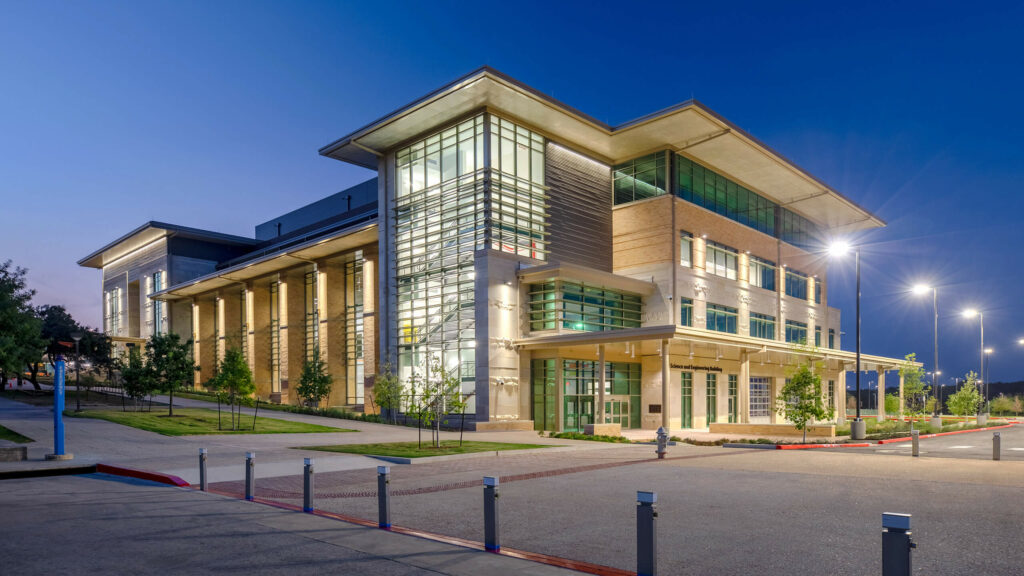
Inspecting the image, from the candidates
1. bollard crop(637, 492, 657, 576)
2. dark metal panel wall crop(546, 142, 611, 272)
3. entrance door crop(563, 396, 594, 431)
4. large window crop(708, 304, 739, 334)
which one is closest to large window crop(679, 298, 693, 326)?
large window crop(708, 304, 739, 334)

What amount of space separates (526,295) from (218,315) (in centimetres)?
4574

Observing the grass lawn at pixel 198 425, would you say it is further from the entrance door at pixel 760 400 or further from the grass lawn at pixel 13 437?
the entrance door at pixel 760 400

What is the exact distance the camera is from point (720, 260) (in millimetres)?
47688

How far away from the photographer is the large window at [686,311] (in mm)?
42719

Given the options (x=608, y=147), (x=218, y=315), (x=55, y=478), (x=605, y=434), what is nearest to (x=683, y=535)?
(x=55, y=478)

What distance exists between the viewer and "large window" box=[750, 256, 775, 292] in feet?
169

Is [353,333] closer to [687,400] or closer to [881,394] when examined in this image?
[687,400]

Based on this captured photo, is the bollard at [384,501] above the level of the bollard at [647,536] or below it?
below

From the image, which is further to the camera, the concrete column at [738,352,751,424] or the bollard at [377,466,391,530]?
the concrete column at [738,352,751,424]

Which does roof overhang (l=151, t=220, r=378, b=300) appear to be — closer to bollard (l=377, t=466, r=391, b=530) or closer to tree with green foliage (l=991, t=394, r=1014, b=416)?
bollard (l=377, t=466, r=391, b=530)

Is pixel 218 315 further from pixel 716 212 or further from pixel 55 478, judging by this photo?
pixel 55 478

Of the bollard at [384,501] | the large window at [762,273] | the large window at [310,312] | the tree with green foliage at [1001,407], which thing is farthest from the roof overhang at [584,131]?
the tree with green foliage at [1001,407]

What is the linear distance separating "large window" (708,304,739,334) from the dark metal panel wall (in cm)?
822

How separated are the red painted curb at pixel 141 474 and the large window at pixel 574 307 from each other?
2344 centimetres
